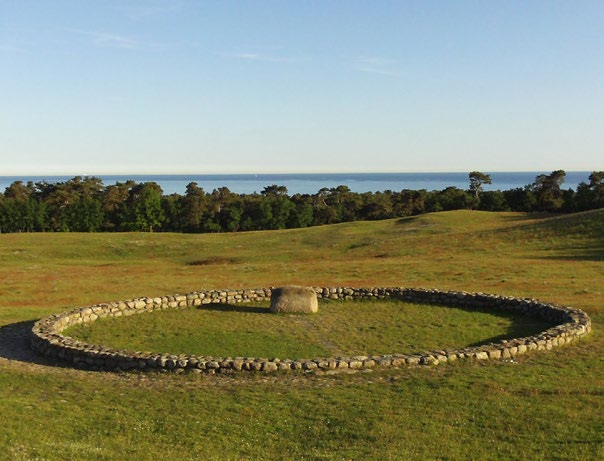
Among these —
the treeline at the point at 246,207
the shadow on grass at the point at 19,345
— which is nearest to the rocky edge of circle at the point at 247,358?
the shadow on grass at the point at 19,345

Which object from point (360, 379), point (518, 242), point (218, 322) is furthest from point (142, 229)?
point (360, 379)

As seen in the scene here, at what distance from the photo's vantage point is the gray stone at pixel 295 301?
91.7 feet

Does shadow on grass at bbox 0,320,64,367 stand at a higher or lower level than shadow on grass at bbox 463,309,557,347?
lower

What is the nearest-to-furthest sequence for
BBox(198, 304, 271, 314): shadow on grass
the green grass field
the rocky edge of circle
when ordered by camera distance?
the green grass field < the rocky edge of circle < BBox(198, 304, 271, 314): shadow on grass

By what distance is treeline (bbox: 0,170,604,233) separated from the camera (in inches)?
4090

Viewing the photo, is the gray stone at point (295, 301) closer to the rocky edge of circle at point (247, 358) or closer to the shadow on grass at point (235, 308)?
the shadow on grass at point (235, 308)

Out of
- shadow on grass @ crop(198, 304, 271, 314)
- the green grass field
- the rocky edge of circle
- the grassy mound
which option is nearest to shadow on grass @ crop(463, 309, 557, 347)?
the grassy mound

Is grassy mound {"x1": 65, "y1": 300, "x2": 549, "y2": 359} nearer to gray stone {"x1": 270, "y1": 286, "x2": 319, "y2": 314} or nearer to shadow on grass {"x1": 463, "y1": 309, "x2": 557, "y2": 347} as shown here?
shadow on grass {"x1": 463, "y1": 309, "x2": 557, "y2": 347}

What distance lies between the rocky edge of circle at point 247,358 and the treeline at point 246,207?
248 feet

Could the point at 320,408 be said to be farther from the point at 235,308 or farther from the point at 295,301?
the point at 235,308

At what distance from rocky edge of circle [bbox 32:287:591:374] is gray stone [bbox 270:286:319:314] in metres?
3.60

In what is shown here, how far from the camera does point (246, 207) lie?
114m

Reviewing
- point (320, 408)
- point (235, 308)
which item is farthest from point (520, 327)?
point (320, 408)

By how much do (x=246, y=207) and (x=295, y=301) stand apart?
8733 centimetres
